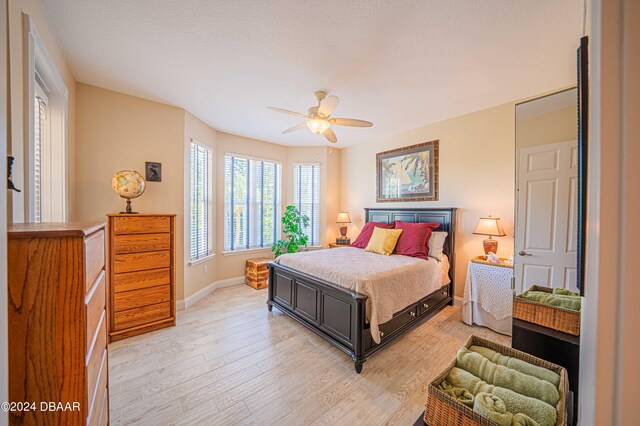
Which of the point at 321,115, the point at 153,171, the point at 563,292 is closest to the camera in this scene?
the point at 563,292

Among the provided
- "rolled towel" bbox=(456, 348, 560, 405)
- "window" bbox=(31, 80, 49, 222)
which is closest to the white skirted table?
"rolled towel" bbox=(456, 348, 560, 405)

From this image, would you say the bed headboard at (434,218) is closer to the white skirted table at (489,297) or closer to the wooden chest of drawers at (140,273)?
the white skirted table at (489,297)

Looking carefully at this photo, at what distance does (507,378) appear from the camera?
1006mm

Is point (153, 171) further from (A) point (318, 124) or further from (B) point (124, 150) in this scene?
(A) point (318, 124)

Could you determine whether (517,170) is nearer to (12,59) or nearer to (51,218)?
(12,59)

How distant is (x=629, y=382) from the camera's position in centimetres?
40

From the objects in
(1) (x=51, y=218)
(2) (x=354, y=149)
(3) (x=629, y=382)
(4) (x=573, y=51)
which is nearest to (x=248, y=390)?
(3) (x=629, y=382)

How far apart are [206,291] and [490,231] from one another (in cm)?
416

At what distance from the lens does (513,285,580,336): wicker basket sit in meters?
1.22

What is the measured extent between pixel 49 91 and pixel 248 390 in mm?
3066

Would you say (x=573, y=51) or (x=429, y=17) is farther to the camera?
(x=573, y=51)

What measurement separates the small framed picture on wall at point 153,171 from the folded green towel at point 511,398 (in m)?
3.53

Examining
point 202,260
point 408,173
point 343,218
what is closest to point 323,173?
point 343,218

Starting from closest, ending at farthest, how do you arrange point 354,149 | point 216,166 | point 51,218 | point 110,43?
point 110,43 → point 51,218 → point 216,166 → point 354,149
